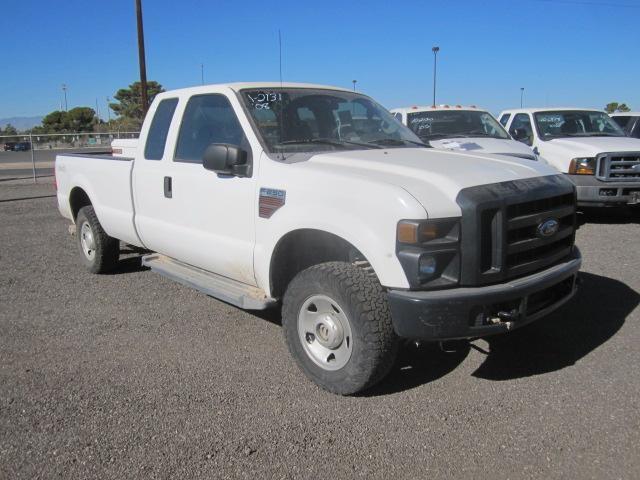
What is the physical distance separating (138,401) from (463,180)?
7.83 feet

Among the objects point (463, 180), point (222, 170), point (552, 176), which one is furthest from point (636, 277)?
point (222, 170)

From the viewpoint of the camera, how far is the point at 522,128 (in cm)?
1080

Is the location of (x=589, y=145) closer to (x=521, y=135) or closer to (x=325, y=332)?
(x=521, y=135)

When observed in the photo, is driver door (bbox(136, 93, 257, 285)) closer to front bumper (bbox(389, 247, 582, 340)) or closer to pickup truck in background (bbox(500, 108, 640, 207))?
front bumper (bbox(389, 247, 582, 340))

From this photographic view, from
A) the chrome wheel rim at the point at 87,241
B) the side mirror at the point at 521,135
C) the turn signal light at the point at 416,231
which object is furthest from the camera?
the side mirror at the point at 521,135

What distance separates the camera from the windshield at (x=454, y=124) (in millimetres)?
9953

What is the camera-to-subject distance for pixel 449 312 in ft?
10.3

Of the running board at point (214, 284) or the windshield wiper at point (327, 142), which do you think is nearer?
the running board at point (214, 284)

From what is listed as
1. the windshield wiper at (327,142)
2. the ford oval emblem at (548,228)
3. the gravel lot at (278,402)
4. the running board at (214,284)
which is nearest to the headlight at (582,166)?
the gravel lot at (278,402)

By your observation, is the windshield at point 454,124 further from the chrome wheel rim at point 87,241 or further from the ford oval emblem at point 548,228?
the ford oval emblem at point 548,228

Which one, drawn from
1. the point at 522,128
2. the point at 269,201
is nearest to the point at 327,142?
the point at 269,201

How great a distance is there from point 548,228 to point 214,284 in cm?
244

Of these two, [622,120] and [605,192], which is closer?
[605,192]

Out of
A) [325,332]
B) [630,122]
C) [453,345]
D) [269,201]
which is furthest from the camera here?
[630,122]
